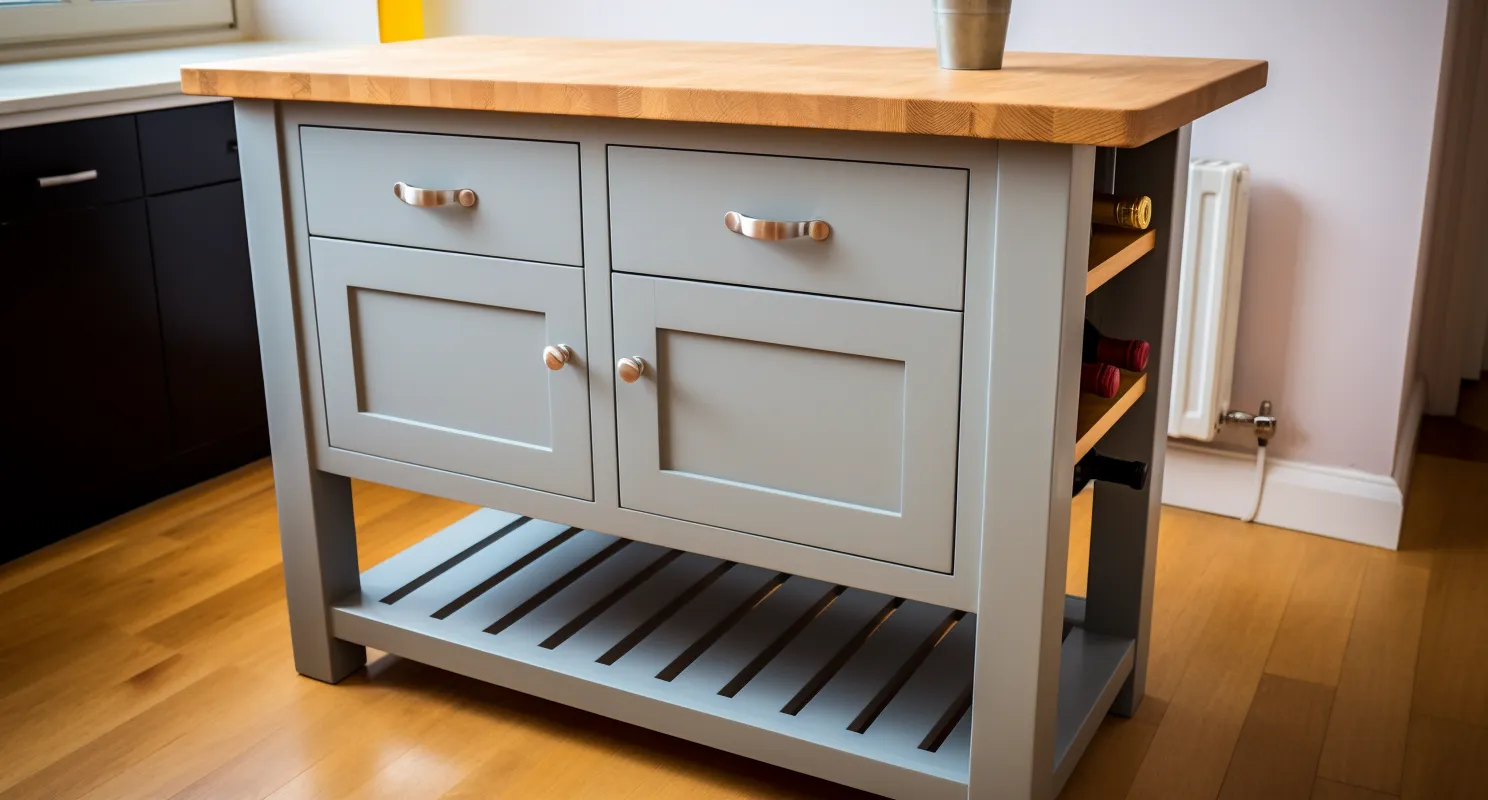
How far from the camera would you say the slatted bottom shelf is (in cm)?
150

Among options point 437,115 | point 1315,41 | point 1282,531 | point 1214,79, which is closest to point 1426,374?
point 1282,531

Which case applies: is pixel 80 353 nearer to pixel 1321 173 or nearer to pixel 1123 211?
pixel 1123 211

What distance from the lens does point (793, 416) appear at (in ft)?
4.55

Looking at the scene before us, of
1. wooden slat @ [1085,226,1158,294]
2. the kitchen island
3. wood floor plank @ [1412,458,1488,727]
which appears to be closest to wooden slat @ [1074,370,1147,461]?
the kitchen island

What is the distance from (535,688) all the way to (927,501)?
0.62 metres

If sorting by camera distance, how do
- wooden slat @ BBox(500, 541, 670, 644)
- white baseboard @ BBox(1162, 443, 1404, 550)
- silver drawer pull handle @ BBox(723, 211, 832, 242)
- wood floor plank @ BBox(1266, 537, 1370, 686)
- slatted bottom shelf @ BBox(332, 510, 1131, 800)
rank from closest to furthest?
silver drawer pull handle @ BBox(723, 211, 832, 242) < slatted bottom shelf @ BBox(332, 510, 1131, 800) < wooden slat @ BBox(500, 541, 670, 644) < wood floor plank @ BBox(1266, 537, 1370, 686) < white baseboard @ BBox(1162, 443, 1404, 550)

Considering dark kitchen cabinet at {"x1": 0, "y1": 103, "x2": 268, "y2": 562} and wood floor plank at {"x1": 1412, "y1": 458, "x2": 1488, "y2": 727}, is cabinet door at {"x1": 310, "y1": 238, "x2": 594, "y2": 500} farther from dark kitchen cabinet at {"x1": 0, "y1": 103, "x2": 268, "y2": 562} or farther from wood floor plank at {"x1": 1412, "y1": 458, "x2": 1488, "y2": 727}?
wood floor plank at {"x1": 1412, "y1": 458, "x2": 1488, "y2": 727}

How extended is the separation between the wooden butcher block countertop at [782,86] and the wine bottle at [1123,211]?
120 mm

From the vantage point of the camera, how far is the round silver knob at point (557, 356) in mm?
1485

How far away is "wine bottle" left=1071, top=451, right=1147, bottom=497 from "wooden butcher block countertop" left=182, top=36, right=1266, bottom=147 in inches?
16.2

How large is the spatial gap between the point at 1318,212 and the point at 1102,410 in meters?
1.02

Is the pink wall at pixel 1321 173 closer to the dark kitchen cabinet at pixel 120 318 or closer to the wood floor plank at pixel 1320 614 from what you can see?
the wood floor plank at pixel 1320 614

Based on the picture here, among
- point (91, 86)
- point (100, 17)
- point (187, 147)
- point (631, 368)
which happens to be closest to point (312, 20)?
point (100, 17)

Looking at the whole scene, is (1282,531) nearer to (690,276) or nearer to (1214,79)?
(1214,79)
